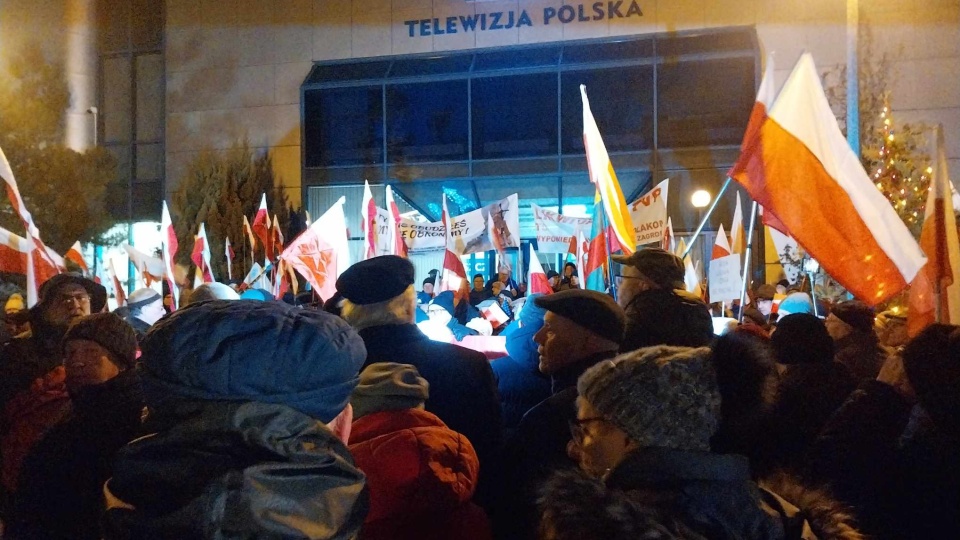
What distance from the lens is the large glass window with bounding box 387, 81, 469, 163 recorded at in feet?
60.1

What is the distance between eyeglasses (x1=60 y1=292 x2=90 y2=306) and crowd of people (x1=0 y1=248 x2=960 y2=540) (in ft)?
0.38

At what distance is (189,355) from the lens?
53.7 inches

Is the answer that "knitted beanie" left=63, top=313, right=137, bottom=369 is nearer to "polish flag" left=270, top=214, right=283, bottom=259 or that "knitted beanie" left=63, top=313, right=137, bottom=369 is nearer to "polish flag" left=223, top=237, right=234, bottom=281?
"polish flag" left=270, top=214, right=283, bottom=259

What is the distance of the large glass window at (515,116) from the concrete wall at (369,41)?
3.81ft

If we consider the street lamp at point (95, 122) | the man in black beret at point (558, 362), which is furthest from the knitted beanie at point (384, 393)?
the street lamp at point (95, 122)

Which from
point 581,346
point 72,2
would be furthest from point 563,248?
point 72,2

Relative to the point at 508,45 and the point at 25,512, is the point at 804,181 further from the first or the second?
the point at 508,45

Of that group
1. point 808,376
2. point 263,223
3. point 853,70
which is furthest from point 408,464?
point 263,223

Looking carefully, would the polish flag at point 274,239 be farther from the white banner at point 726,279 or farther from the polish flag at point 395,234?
the white banner at point 726,279

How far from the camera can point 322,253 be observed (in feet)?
29.1

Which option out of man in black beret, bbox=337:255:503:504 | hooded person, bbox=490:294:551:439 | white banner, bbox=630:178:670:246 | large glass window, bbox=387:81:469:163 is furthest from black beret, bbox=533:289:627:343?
large glass window, bbox=387:81:469:163

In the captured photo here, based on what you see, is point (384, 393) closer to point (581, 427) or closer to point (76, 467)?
point (581, 427)

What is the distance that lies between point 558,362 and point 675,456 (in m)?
1.42

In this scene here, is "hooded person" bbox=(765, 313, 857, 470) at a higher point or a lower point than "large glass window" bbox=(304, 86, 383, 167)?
lower
